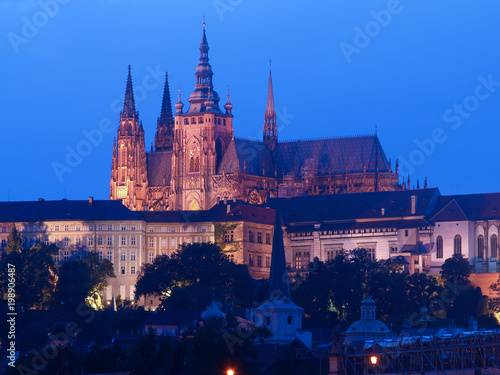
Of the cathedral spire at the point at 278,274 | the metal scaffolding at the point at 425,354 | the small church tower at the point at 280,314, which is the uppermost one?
the cathedral spire at the point at 278,274

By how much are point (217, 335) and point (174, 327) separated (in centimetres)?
5682

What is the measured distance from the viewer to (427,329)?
168 metres

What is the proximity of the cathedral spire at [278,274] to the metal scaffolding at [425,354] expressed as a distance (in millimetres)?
58020

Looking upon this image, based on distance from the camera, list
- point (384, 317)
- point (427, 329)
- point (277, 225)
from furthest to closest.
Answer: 1. point (384, 317)
2. point (277, 225)
3. point (427, 329)

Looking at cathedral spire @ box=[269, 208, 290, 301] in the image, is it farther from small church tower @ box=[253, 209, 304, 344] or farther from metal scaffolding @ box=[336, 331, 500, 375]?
metal scaffolding @ box=[336, 331, 500, 375]

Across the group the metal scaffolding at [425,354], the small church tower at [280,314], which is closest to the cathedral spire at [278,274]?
the small church tower at [280,314]

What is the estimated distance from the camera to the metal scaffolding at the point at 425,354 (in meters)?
110

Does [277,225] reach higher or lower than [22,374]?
higher

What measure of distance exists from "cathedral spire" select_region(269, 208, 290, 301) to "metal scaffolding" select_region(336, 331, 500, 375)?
58020mm

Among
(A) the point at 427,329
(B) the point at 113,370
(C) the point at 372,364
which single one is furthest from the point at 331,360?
(A) the point at 427,329

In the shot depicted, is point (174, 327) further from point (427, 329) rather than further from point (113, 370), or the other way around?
point (113, 370)

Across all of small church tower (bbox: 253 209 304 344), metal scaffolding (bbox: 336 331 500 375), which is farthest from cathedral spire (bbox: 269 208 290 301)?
metal scaffolding (bbox: 336 331 500 375)

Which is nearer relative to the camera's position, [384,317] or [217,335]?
[217,335]

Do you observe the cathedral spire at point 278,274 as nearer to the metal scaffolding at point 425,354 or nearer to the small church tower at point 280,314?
the small church tower at point 280,314
